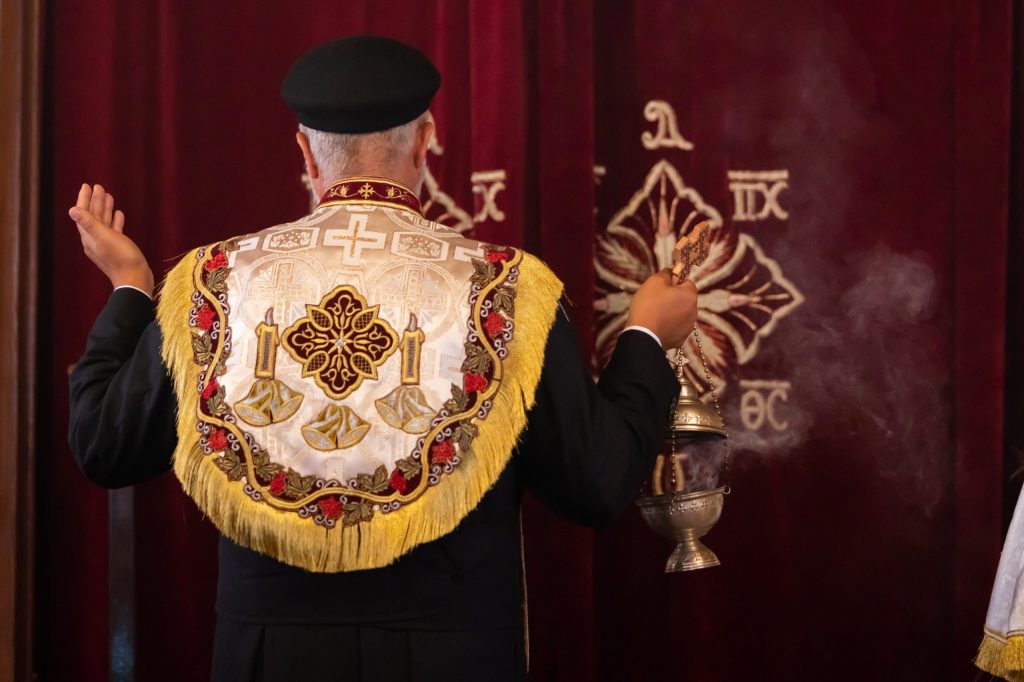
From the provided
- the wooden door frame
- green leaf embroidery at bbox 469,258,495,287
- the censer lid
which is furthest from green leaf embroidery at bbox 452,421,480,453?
the wooden door frame

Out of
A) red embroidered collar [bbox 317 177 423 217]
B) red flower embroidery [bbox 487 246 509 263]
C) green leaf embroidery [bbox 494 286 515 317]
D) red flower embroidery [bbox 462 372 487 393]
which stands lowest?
red flower embroidery [bbox 462 372 487 393]

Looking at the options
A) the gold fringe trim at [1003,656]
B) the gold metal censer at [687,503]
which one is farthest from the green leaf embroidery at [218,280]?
the gold fringe trim at [1003,656]

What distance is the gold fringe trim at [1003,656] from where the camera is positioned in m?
2.16

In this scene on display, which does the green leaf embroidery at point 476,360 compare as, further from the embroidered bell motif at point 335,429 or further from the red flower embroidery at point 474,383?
the embroidered bell motif at point 335,429

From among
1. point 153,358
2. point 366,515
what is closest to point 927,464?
point 366,515

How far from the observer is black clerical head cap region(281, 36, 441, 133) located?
175cm

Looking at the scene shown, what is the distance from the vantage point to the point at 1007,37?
2783mm

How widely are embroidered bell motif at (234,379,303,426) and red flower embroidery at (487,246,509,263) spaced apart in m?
0.37

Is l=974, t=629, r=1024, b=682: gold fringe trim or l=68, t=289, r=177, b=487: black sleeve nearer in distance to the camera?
l=68, t=289, r=177, b=487: black sleeve

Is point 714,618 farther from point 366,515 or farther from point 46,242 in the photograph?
point 46,242

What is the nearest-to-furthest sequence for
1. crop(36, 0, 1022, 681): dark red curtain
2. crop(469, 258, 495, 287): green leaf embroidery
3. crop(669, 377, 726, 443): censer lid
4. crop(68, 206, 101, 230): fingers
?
1. crop(469, 258, 495, 287): green leaf embroidery
2. crop(68, 206, 101, 230): fingers
3. crop(669, 377, 726, 443): censer lid
4. crop(36, 0, 1022, 681): dark red curtain

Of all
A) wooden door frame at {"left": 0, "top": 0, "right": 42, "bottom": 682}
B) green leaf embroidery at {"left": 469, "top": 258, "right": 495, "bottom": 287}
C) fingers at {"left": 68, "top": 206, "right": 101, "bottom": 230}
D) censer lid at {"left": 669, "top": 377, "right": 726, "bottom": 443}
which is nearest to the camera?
green leaf embroidery at {"left": 469, "top": 258, "right": 495, "bottom": 287}

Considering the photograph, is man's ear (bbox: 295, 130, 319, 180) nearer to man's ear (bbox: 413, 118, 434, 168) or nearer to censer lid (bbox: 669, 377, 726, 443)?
man's ear (bbox: 413, 118, 434, 168)

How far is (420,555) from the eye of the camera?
170 centimetres
